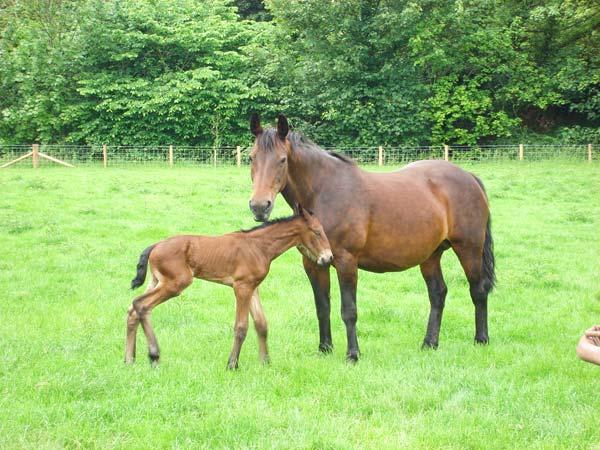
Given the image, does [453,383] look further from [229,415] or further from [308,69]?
[308,69]

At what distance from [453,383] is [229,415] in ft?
6.91

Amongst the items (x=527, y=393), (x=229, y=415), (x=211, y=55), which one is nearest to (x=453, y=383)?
(x=527, y=393)

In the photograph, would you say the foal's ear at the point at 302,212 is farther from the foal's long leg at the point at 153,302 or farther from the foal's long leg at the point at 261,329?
the foal's long leg at the point at 153,302

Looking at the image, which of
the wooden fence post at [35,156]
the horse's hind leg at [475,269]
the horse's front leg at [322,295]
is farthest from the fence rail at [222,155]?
the horse's front leg at [322,295]

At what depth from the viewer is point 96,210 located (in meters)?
14.9

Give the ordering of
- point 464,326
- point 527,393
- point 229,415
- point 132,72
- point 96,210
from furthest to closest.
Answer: point 132,72
point 96,210
point 464,326
point 527,393
point 229,415

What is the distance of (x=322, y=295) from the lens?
6.52 metres

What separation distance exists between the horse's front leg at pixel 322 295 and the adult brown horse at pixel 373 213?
1 centimetres

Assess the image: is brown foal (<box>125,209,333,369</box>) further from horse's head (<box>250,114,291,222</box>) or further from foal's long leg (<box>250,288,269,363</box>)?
horse's head (<box>250,114,291,222</box>)

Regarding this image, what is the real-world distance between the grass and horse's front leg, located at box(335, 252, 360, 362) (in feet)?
0.55

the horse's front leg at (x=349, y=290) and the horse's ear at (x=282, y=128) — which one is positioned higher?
the horse's ear at (x=282, y=128)

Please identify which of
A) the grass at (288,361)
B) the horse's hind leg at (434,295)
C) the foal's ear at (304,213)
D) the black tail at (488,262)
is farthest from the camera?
the black tail at (488,262)

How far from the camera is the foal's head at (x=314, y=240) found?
5839mm

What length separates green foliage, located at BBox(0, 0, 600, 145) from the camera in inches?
1336
